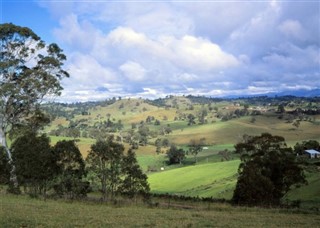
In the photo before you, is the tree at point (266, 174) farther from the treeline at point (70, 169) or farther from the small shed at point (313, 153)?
the small shed at point (313, 153)

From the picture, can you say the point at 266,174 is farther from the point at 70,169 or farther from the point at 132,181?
the point at 70,169

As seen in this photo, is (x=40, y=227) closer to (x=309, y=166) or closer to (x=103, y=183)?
(x=103, y=183)

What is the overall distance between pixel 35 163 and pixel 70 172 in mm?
3804

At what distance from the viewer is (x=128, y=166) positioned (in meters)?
43.5

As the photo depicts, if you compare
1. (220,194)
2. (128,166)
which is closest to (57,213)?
(128,166)

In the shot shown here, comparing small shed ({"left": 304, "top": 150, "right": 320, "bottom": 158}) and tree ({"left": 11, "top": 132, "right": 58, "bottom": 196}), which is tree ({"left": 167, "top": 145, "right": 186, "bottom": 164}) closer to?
small shed ({"left": 304, "top": 150, "right": 320, "bottom": 158})

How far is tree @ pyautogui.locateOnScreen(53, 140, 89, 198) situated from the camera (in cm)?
4025

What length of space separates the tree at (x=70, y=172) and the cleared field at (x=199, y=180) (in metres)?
40.4

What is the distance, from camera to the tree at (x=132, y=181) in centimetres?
4288

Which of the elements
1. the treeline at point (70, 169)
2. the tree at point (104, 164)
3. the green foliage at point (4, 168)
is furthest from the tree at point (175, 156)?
the tree at point (104, 164)

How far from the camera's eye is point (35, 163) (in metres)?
41.4

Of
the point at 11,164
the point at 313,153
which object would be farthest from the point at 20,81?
the point at 313,153

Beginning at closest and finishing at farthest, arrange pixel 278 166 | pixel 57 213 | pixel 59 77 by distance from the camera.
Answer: pixel 57 213
pixel 59 77
pixel 278 166

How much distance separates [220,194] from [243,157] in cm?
2147
